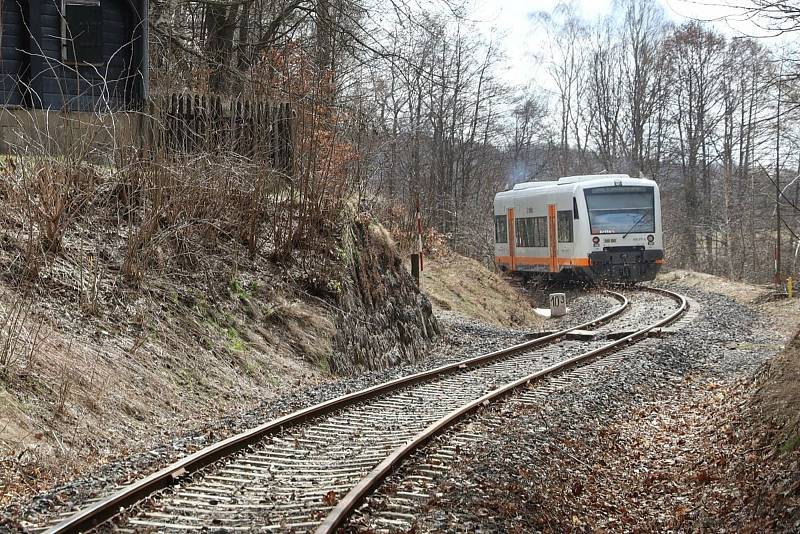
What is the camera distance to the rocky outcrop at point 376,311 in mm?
14498

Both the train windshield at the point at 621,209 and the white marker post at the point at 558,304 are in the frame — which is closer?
the white marker post at the point at 558,304

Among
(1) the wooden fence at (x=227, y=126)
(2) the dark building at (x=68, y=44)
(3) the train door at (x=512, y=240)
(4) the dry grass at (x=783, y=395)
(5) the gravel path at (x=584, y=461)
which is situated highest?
(2) the dark building at (x=68, y=44)

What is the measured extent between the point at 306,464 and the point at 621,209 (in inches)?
816

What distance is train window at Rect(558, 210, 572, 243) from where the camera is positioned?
88.4 feet

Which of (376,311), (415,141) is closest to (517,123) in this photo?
(415,141)

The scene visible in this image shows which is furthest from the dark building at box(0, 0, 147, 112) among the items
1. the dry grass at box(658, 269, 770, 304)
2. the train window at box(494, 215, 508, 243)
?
the dry grass at box(658, 269, 770, 304)

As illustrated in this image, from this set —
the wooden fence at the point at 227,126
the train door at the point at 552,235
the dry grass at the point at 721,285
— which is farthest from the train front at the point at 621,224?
the wooden fence at the point at 227,126

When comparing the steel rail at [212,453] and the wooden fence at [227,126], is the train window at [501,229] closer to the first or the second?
the wooden fence at [227,126]

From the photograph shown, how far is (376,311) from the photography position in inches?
619

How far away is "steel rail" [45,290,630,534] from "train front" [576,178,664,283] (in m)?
13.5

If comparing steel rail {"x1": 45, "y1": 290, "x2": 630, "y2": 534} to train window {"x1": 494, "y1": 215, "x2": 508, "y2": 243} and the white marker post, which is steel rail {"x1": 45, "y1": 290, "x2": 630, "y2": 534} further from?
train window {"x1": 494, "y1": 215, "x2": 508, "y2": 243}

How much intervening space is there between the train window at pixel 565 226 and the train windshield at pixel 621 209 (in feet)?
2.28

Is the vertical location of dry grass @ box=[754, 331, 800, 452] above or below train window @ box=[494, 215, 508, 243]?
below

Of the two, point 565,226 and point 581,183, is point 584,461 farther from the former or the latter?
point 565,226
